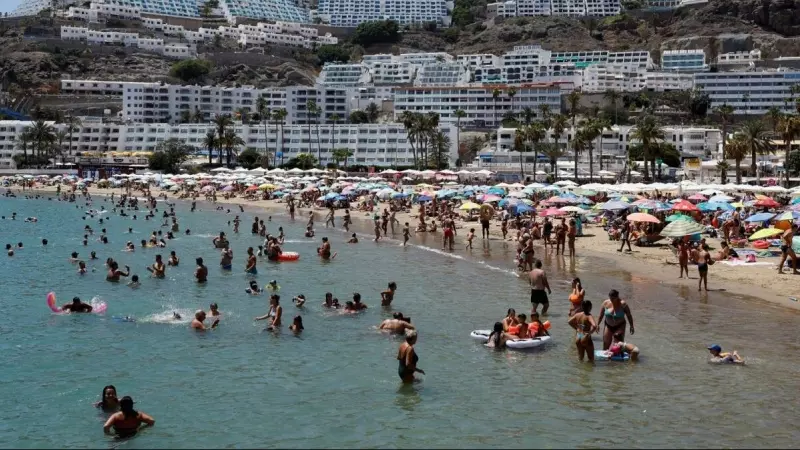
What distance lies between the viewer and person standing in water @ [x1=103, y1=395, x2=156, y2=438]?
12102 millimetres

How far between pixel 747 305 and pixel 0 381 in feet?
53.3

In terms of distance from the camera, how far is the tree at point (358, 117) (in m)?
120

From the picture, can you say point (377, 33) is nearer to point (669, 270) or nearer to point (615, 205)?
point (615, 205)

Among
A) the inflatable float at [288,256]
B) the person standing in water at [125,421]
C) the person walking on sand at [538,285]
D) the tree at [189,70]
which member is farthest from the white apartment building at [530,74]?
the person standing in water at [125,421]

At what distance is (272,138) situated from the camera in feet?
351

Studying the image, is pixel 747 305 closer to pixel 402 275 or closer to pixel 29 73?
pixel 402 275

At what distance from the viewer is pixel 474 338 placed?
17344mm

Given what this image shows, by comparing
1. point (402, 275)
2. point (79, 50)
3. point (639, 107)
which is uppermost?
point (79, 50)

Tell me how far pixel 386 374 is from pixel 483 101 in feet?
359

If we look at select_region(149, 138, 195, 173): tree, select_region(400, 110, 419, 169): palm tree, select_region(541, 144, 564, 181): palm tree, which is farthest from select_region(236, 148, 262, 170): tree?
select_region(541, 144, 564, 181): palm tree

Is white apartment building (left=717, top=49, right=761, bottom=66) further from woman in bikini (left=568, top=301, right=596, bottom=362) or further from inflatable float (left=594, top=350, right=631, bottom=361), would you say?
inflatable float (left=594, top=350, right=631, bottom=361)

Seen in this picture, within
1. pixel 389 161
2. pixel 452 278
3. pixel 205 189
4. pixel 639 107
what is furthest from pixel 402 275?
pixel 639 107

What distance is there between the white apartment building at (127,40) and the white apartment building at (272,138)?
40997mm

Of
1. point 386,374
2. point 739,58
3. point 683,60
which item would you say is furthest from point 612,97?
point 386,374
